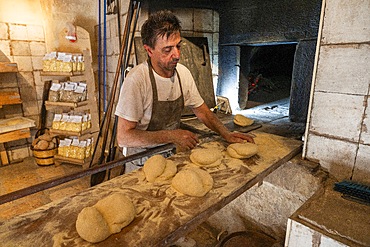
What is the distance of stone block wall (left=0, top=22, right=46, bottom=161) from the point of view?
4.28 meters

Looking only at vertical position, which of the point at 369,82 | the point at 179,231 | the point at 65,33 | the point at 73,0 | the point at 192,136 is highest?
the point at 73,0

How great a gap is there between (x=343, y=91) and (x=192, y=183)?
115 cm

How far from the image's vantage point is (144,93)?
1.96m

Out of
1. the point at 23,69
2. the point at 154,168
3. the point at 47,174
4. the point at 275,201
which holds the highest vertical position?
the point at 23,69

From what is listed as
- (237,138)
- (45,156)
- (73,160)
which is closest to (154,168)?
(237,138)

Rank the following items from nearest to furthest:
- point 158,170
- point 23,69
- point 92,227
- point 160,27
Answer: point 92,227 → point 158,170 → point 160,27 → point 23,69

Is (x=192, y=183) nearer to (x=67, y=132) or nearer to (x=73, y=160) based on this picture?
(x=67, y=132)

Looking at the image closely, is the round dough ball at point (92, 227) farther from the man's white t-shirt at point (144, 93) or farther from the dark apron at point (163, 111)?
the dark apron at point (163, 111)

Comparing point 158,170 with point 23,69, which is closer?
point 158,170

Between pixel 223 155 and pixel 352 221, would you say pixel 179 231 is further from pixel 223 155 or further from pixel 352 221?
pixel 352 221

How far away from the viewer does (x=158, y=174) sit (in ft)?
4.30

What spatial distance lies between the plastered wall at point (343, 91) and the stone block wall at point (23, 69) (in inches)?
195

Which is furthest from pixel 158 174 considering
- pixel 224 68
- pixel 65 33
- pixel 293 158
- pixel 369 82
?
pixel 65 33

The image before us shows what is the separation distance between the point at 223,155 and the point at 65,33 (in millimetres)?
3756
